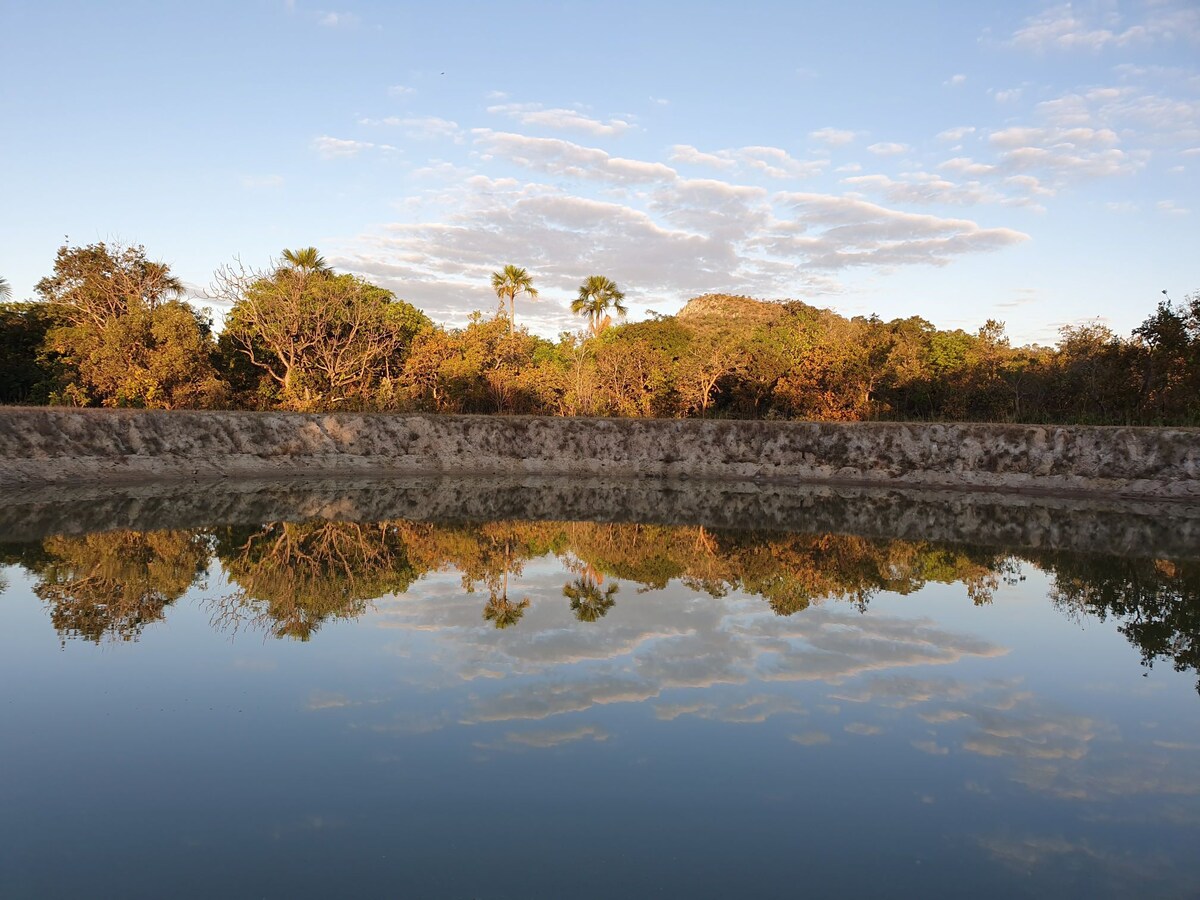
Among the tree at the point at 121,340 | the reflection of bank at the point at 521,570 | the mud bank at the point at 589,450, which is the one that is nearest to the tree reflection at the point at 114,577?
the reflection of bank at the point at 521,570

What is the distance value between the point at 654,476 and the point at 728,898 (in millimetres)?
33373

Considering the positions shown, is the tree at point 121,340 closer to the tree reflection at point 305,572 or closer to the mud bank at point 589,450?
the mud bank at point 589,450

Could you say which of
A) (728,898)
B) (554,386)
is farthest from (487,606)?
(554,386)

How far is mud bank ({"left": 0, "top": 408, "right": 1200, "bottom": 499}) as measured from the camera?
99.7 feet

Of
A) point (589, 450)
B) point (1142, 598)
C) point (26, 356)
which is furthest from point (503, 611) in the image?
point (26, 356)

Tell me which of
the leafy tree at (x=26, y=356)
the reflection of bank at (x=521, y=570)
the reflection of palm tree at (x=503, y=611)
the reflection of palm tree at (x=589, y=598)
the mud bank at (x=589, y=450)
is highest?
the leafy tree at (x=26, y=356)

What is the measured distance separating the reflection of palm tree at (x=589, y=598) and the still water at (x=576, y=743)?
0.29 ft

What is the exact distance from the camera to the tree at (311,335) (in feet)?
144

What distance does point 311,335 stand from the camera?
4497cm

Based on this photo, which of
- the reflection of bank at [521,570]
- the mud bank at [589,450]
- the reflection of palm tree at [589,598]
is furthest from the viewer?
the mud bank at [589,450]

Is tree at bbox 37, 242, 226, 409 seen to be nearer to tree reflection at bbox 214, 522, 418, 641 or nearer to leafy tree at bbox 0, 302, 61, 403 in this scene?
leafy tree at bbox 0, 302, 61, 403

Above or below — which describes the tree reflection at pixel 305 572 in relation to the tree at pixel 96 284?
below

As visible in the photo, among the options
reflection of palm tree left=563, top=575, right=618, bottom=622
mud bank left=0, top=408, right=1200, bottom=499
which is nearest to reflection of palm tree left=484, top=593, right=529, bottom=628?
reflection of palm tree left=563, top=575, right=618, bottom=622

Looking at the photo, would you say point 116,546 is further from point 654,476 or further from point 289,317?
point 289,317
